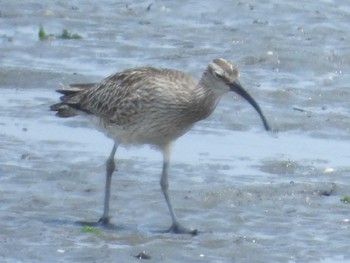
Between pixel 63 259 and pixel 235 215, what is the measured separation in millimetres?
1560

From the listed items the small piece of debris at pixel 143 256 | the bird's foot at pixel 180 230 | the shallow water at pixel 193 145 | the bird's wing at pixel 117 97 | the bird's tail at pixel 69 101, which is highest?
the bird's wing at pixel 117 97

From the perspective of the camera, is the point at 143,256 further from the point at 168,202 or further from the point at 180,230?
the point at 168,202

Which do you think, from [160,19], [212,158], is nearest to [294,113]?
[212,158]

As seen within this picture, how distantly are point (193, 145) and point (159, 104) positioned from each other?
2.14 metres

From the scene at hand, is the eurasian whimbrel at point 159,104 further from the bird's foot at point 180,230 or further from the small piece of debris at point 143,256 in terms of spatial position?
the small piece of debris at point 143,256

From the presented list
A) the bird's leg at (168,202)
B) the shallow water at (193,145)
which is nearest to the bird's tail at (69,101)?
the shallow water at (193,145)

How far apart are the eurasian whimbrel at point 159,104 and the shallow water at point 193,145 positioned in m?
0.42

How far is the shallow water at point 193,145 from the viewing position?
10797mm

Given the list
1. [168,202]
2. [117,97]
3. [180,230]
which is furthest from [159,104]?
[180,230]

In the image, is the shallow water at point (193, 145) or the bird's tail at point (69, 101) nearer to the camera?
the shallow water at point (193, 145)

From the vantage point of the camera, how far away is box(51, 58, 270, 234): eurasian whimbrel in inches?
436

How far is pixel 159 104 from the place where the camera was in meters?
11.2

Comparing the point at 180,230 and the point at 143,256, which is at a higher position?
the point at 143,256

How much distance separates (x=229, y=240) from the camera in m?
10.8
